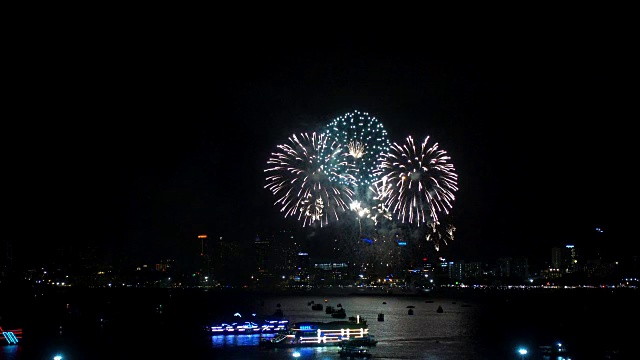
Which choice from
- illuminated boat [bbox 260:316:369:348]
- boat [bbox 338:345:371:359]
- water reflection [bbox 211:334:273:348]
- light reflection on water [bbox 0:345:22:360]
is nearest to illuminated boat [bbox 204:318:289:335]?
water reflection [bbox 211:334:273:348]

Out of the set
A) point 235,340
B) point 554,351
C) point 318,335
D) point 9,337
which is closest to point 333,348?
point 318,335

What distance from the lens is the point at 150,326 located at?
238ft

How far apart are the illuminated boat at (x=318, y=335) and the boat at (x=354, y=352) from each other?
291 centimetres

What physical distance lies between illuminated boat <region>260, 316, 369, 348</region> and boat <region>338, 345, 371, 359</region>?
291 cm

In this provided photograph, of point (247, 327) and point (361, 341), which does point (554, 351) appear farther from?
point (247, 327)

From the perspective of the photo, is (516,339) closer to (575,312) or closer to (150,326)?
(150,326)

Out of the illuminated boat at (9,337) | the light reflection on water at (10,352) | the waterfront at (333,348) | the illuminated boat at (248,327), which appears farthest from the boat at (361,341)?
the illuminated boat at (9,337)

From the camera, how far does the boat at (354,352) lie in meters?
43.2

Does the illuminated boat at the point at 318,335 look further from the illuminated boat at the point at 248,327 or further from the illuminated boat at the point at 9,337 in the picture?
the illuminated boat at the point at 9,337

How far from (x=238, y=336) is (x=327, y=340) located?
376 inches

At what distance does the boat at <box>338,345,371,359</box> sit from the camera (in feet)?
142

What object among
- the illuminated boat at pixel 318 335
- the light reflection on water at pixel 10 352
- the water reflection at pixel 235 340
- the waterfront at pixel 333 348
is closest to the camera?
the light reflection on water at pixel 10 352

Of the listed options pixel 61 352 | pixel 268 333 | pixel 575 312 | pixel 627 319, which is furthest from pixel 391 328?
pixel 575 312

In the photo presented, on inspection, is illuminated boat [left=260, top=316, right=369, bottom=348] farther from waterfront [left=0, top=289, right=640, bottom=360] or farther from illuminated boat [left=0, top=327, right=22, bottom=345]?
illuminated boat [left=0, top=327, right=22, bottom=345]
